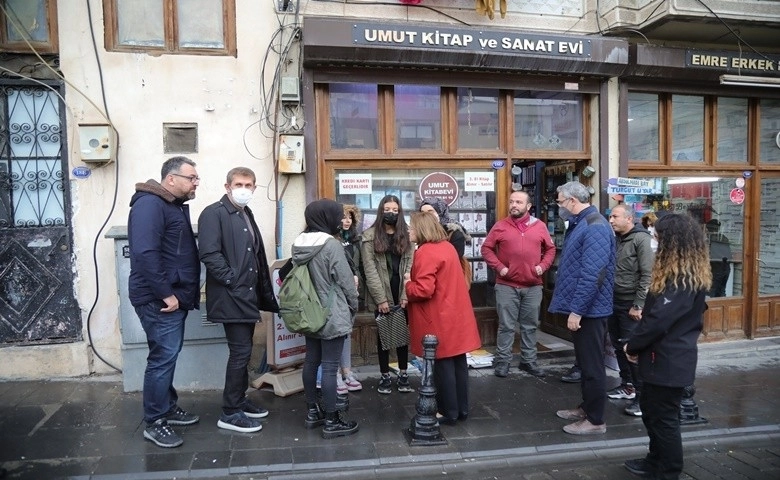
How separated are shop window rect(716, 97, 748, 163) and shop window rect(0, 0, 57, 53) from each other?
8563mm

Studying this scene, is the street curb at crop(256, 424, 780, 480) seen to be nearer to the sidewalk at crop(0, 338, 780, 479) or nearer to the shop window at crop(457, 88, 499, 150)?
the sidewalk at crop(0, 338, 780, 479)

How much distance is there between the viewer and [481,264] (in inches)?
286

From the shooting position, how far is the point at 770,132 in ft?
26.4

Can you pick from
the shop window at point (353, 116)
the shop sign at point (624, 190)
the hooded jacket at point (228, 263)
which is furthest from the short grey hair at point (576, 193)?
the hooded jacket at point (228, 263)

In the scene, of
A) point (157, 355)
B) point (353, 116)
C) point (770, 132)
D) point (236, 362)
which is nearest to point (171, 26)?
point (353, 116)

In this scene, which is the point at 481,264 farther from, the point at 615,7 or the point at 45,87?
the point at 45,87

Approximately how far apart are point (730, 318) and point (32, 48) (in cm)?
939

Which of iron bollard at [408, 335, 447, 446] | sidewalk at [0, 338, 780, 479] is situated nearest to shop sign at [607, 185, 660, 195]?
sidewalk at [0, 338, 780, 479]

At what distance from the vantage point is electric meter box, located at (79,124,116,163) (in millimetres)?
5750

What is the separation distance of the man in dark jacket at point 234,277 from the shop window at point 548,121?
3.93 meters

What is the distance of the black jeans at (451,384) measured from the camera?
182 inches

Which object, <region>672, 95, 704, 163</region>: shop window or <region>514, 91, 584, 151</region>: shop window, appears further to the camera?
<region>672, 95, 704, 163</region>: shop window

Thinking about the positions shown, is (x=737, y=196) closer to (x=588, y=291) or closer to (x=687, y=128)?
(x=687, y=128)

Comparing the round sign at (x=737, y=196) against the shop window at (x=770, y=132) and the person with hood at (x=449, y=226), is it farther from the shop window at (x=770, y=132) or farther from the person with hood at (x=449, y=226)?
the person with hood at (x=449, y=226)
